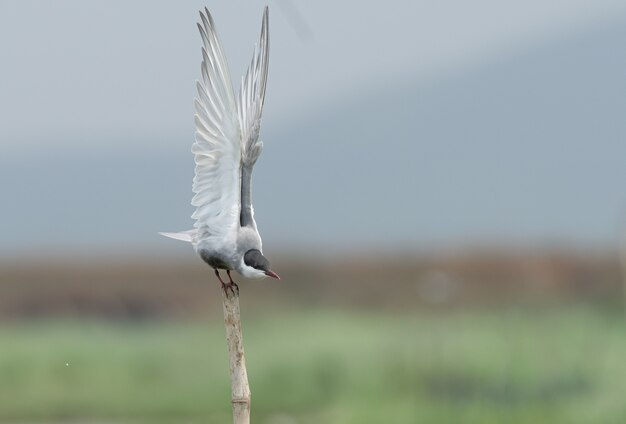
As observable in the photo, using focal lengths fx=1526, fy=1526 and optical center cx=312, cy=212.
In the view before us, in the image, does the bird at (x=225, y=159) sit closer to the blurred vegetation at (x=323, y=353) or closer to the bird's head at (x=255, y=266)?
the bird's head at (x=255, y=266)

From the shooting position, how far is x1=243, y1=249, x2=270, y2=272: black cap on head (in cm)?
482

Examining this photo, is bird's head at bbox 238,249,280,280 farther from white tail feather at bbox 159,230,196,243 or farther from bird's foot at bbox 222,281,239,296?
white tail feather at bbox 159,230,196,243

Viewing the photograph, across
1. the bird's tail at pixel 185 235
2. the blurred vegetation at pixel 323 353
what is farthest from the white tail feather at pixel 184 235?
the blurred vegetation at pixel 323 353

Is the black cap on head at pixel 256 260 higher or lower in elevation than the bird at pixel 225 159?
lower

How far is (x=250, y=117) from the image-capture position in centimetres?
498

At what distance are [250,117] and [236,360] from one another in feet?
2.59

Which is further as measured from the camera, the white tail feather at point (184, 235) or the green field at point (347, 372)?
the green field at point (347, 372)

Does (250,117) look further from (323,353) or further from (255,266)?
(323,353)

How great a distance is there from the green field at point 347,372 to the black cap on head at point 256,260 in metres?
6.66

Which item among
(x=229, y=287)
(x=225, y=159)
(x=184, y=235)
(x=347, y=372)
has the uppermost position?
(x=225, y=159)

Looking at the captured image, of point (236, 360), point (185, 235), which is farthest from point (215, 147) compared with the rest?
point (236, 360)

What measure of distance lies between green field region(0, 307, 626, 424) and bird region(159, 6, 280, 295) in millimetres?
6622

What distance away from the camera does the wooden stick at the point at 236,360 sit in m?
4.88

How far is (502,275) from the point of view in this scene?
2245 cm
